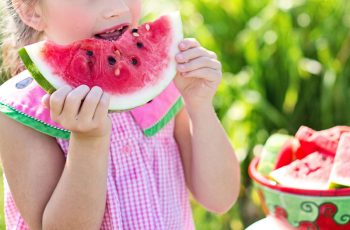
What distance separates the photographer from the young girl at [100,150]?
1.73m

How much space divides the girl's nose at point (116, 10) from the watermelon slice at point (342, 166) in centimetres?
74

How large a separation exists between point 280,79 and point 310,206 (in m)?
2.09

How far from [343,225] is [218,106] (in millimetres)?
2149

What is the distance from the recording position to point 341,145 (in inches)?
76.0

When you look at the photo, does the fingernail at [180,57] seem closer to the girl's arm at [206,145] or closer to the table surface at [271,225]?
the girl's arm at [206,145]

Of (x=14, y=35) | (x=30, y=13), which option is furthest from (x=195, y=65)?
(x=14, y=35)

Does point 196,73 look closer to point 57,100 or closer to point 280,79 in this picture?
point 57,100

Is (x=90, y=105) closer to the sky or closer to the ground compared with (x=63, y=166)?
closer to the sky

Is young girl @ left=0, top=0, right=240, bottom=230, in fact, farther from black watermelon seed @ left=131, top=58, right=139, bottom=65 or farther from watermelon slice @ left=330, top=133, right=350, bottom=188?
watermelon slice @ left=330, top=133, right=350, bottom=188

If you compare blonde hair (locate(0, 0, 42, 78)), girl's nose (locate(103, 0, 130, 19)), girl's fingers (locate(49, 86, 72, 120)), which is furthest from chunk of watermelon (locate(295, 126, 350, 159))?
blonde hair (locate(0, 0, 42, 78))

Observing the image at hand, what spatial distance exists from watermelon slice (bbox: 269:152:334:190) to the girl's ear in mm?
826

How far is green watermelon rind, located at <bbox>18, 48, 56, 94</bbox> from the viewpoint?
1702 millimetres

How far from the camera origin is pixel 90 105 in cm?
160

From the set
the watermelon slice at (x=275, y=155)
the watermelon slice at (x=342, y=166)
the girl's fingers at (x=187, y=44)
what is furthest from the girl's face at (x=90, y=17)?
the watermelon slice at (x=342, y=166)
